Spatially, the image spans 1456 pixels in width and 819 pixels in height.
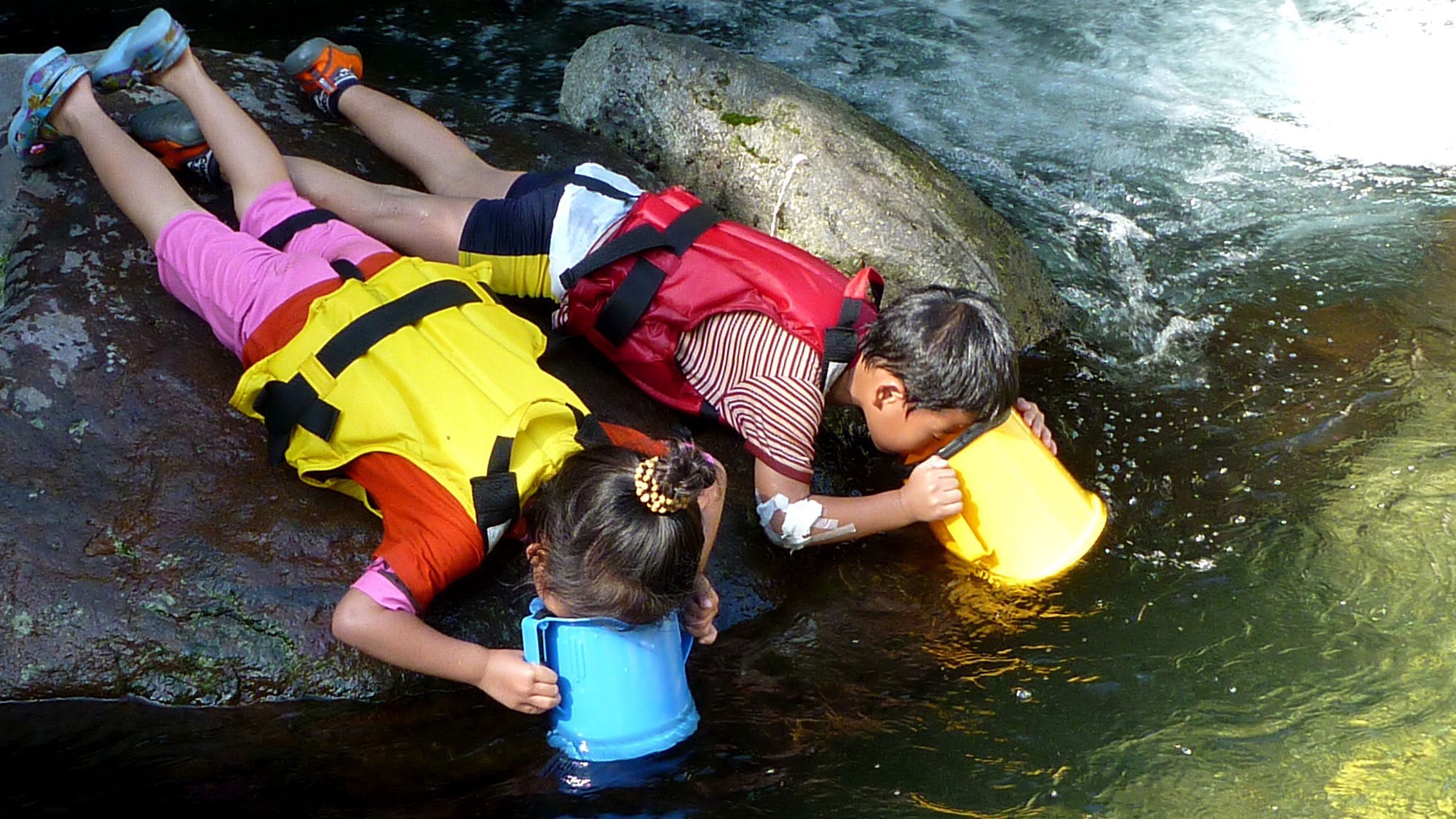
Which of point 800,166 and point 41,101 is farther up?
point 41,101

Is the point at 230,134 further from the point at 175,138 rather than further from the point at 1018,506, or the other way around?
the point at 1018,506

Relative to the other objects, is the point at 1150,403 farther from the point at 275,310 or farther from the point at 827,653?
the point at 275,310

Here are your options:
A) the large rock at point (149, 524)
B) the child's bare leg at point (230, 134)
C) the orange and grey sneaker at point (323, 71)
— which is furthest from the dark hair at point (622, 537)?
the orange and grey sneaker at point (323, 71)

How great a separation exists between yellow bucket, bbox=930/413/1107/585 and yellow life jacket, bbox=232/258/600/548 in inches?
43.0

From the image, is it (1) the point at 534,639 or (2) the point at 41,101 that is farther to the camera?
(2) the point at 41,101

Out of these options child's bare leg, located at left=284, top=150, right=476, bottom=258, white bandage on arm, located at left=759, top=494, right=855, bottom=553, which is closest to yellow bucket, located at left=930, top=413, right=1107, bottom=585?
white bandage on arm, located at left=759, top=494, right=855, bottom=553

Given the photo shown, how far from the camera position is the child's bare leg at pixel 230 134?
3.67m

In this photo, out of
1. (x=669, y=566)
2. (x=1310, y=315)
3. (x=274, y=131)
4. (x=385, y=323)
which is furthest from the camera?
(x=1310, y=315)

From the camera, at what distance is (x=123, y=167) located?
11.8 feet

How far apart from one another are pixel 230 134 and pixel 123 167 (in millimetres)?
311

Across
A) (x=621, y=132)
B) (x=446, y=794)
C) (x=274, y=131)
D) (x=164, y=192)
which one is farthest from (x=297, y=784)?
→ (x=621, y=132)

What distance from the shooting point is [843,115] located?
4789mm

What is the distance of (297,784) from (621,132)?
293 cm

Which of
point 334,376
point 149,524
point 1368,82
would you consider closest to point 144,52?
point 334,376
